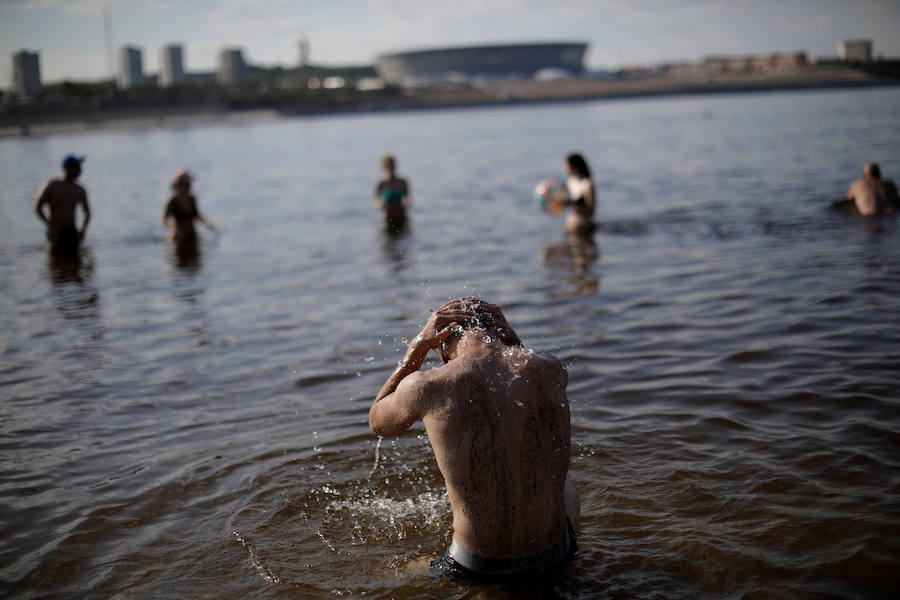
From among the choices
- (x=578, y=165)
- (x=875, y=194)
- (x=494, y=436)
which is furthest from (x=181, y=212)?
(x=494, y=436)

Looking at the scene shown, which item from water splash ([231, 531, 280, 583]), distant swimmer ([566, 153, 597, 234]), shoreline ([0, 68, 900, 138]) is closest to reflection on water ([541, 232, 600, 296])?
distant swimmer ([566, 153, 597, 234])

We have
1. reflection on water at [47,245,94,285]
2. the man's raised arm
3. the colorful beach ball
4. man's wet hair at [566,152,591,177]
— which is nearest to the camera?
the man's raised arm

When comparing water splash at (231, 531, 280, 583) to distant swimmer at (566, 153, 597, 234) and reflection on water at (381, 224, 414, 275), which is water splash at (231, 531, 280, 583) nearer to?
reflection on water at (381, 224, 414, 275)

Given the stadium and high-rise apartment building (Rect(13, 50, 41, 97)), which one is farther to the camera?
the stadium

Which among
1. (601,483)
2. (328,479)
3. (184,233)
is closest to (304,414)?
(328,479)

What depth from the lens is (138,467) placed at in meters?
5.62

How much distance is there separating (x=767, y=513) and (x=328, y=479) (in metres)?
2.71

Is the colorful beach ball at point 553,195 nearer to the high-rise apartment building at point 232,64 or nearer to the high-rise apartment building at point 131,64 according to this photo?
the high-rise apartment building at point 232,64

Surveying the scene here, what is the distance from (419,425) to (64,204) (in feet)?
31.9

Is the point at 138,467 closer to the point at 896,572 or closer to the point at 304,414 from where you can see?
the point at 304,414

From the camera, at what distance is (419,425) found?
6.13m

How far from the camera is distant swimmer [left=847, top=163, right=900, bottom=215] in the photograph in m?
12.8

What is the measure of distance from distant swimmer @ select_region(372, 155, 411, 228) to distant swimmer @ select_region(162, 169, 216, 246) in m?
3.33

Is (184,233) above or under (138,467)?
above
